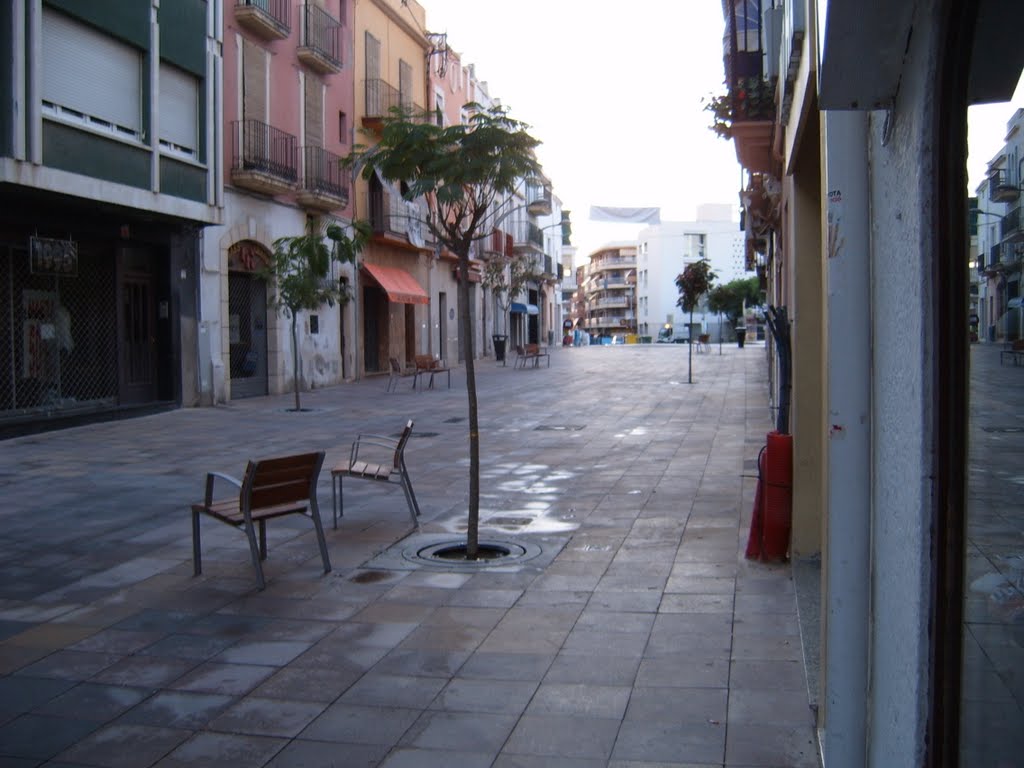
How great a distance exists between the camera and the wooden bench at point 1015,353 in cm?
195

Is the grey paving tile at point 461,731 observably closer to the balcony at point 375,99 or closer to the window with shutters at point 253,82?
the window with shutters at point 253,82

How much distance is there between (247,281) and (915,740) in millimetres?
21733

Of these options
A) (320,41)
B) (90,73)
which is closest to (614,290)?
(320,41)

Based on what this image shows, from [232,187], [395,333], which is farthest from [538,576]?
[395,333]

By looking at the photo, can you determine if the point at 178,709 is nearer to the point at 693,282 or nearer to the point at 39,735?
the point at 39,735

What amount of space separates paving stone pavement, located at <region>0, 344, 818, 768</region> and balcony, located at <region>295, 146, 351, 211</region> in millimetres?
14315

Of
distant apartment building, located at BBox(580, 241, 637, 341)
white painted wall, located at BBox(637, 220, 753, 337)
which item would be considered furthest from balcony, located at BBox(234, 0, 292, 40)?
distant apartment building, located at BBox(580, 241, 637, 341)

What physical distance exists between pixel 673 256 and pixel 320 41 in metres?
90.9

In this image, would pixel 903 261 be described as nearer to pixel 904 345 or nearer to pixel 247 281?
pixel 904 345

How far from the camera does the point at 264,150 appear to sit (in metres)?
22.4

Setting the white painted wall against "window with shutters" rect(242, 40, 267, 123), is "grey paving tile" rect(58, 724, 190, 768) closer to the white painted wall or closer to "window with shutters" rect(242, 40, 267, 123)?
"window with shutters" rect(242, 40, 267, 123)

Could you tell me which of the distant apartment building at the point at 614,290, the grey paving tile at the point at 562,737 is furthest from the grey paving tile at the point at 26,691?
the distant apartment building at the point at 614,290

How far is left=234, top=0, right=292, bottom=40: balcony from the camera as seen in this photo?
2136 cm

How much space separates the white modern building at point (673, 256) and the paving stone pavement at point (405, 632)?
102m
